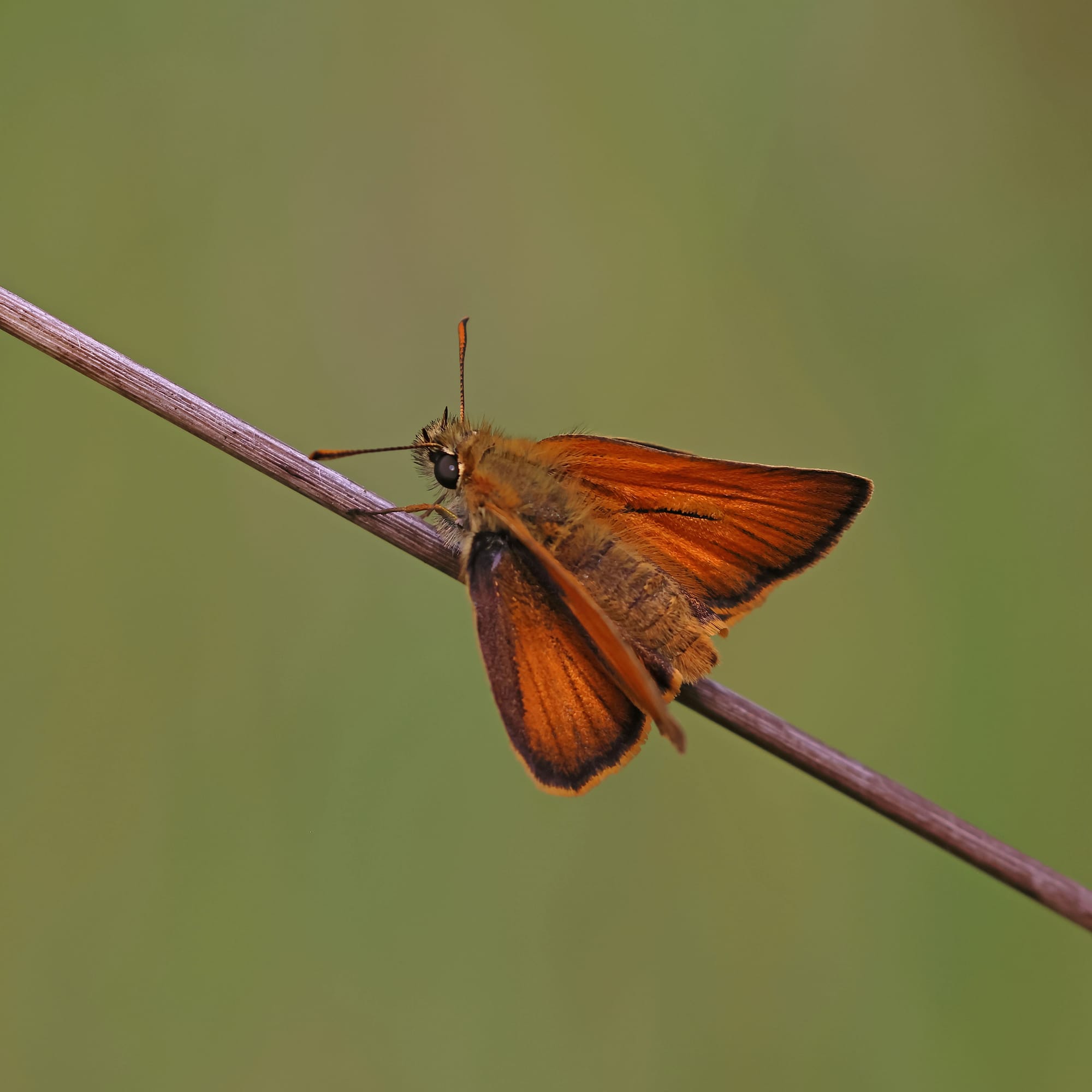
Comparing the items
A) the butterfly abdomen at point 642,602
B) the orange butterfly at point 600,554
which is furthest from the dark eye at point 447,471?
the butterfly abdomen at point 642,602

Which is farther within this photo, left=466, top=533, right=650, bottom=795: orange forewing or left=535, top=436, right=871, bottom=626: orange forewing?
left=535, top=436, right=871, bottom=626: orange forewing

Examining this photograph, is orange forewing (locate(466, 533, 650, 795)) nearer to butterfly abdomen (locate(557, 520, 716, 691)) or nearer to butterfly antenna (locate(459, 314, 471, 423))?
butterfly abdomen (locate(557, 520, 716, 691))

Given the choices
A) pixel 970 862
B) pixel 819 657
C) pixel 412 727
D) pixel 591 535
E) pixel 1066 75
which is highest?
pixel 1066 75

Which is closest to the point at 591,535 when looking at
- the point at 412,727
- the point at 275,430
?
the point at 412,727

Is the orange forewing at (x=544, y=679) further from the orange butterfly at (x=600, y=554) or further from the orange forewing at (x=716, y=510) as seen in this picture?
the orange forewing at (x=716, y=510)

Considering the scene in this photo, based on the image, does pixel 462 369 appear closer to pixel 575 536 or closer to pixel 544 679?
pixel 575 536

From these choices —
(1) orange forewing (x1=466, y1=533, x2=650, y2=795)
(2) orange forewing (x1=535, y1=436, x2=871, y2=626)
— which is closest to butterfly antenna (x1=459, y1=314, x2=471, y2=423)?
(2) orange forewing (x1=535, y1=436, x2=871, y2=626)

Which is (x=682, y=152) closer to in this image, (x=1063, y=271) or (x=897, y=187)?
(x=897, y=187)

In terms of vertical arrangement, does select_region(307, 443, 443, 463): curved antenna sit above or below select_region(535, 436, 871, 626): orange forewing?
above
